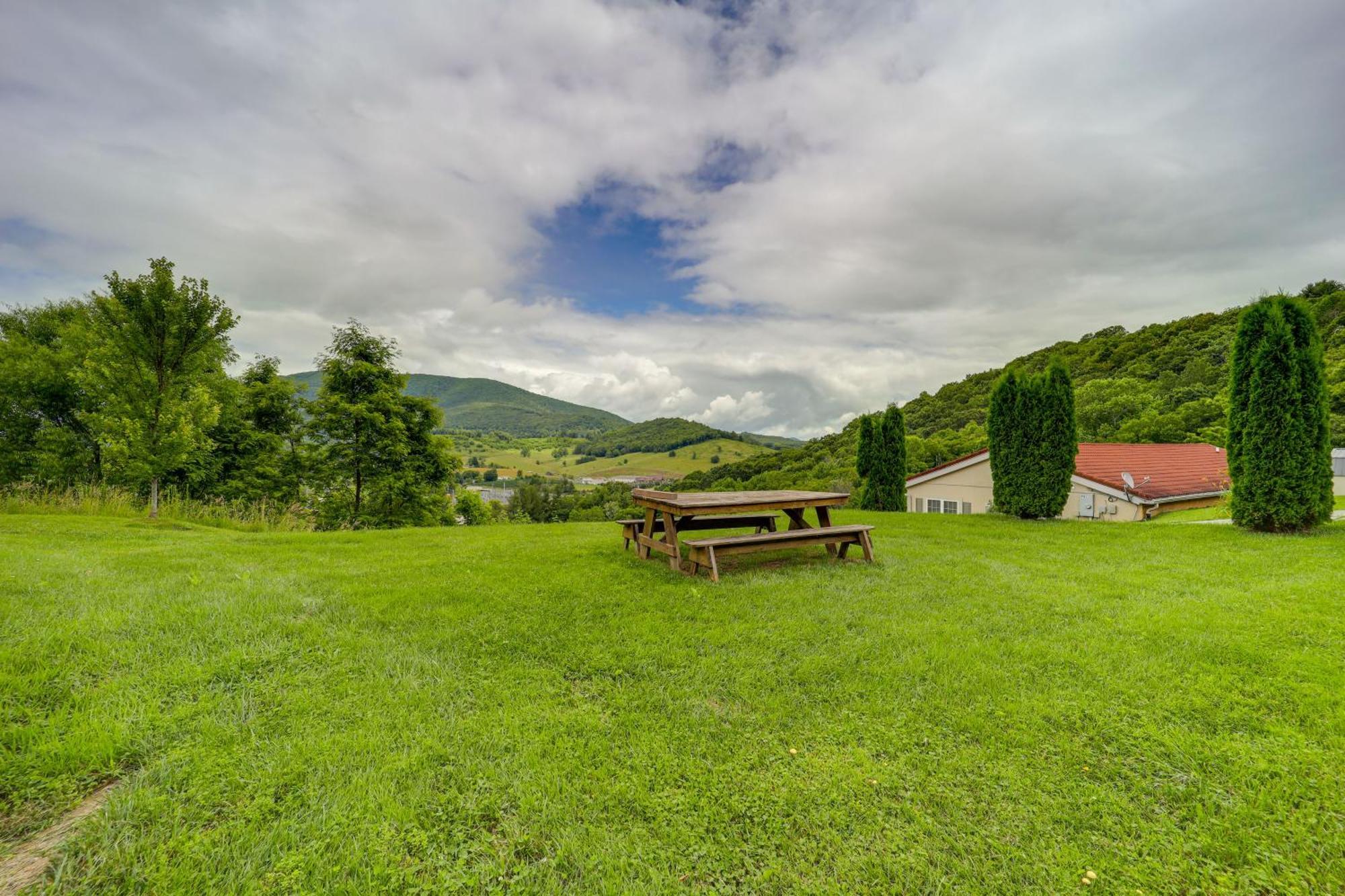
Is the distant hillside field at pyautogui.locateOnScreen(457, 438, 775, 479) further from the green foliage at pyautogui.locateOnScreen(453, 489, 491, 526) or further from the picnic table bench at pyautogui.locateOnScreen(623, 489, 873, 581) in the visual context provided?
the picnic table bench at pyautogui.locateOnScreen(623, 489, 873, 581)

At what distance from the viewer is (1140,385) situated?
34.6 metres

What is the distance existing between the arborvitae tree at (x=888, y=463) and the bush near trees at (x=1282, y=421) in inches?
310

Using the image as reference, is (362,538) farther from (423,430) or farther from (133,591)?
(423,430)

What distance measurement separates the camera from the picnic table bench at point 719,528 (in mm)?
5926

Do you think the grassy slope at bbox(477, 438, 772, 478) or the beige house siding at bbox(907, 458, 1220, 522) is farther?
the grassy slope at bbox(477, 438, 772, 478)

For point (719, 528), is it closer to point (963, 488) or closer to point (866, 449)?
point (866, 449)

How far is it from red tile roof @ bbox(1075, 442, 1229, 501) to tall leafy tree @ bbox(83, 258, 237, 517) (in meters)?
23.2

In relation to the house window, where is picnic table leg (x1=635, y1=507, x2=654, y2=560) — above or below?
above

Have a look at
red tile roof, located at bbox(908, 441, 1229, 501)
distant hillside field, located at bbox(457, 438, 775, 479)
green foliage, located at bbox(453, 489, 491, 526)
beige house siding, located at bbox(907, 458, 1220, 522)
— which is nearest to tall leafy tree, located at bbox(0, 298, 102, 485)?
green foliage, located at bbox(453, 489, 491, 526)

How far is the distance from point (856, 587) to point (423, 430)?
16824mm

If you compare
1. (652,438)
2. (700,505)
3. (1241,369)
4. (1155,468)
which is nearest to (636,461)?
(652,438)

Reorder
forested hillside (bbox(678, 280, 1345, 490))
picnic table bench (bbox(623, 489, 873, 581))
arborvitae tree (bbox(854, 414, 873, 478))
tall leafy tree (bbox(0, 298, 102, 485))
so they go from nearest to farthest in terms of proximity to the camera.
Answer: picnic table bench (bbox(623, 489, 873, 581)) < tall leafy tree (bbox(0, 298, 102, 485)) < arborvitae tree (bbox(854, 414, 873, 478)) < forested hillside (bbox(678, 280, 1345, 490))

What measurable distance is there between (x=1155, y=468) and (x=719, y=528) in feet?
62.9

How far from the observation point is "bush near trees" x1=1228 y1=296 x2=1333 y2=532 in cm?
827
